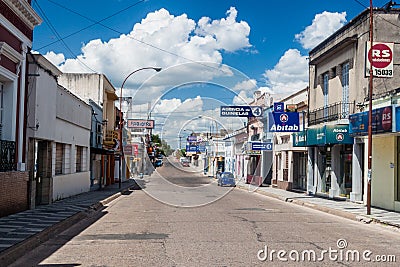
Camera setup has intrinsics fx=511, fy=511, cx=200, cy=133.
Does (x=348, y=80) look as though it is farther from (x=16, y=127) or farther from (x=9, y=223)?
(x=9, y=223)

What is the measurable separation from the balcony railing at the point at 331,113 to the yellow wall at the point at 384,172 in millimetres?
3056

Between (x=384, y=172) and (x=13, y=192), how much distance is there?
15617mm

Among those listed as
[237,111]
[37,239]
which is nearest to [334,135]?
[237,111]

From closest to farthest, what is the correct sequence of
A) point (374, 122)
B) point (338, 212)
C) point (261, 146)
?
point (374, 122)
point (338, 212)
point (261, 146)

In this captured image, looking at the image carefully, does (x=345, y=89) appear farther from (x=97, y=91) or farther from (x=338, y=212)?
(x=97, y=91)

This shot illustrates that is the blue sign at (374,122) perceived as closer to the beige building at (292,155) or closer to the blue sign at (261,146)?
the beige building at (292,155)

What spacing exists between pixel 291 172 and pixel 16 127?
1007 inches

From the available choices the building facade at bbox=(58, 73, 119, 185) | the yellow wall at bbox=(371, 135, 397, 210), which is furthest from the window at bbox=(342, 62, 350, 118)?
the building facade at bbox=(58, 73, 119, 185)

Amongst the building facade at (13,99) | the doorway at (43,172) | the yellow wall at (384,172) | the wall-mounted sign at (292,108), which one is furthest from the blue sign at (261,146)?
the building facade at (13,99)

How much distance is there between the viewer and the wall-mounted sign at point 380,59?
20531 millimetres

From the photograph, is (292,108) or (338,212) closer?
(338,212)

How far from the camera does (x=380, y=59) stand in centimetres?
2069

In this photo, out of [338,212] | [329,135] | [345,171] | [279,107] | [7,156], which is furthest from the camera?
[279,107]

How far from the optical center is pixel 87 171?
33156 mm
